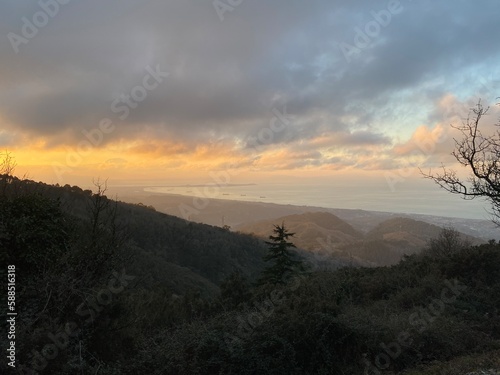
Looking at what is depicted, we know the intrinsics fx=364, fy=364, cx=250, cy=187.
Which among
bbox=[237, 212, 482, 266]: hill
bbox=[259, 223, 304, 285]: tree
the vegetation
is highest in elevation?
the vegetation

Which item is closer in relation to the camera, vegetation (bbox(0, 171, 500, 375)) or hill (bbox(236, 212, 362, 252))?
vegetation (bbox(0, 171, 500, 375))

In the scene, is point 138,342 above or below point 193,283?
above

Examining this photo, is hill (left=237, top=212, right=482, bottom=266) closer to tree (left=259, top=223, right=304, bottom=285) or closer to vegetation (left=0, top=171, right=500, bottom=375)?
tree (left=259, top=223, right=304, bottom=285)

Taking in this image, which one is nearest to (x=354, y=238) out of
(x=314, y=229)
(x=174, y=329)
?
(x=314, y=229)

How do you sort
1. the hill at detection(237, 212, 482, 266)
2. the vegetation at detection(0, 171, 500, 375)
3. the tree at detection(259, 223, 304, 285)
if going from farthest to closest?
the hill at detection(237, 212, 482, 266)
the tree at detection(259, 223, 304, 285)
the vegetation at detection(0, 171, 500, 375)

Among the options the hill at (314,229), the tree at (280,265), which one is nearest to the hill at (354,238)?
the hill at (314,229)

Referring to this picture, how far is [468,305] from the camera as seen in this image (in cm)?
1141

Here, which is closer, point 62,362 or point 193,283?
point 62,362

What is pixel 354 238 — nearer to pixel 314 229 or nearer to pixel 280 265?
pixel 314 229

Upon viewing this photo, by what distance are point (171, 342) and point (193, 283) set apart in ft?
176

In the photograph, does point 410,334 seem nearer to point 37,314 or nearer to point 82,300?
point 82,300

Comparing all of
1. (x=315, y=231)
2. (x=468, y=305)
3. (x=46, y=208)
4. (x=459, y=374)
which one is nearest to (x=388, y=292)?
(x=468, y=305)

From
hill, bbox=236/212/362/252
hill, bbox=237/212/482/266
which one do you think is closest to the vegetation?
hill, bbox=237/212/482/266

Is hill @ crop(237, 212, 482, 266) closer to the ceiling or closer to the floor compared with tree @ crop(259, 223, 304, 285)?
closer to the floor
